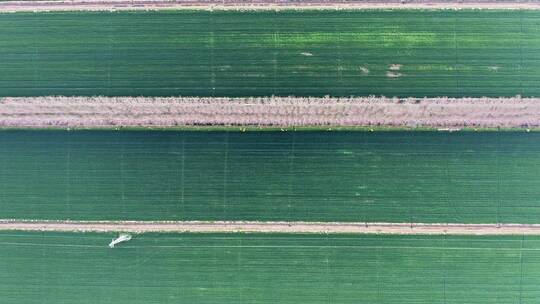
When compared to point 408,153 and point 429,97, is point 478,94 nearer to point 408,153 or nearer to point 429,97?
point 429,97

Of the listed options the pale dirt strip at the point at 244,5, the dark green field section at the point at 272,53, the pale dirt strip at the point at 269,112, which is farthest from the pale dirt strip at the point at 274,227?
the pale dirt strip at the point at 244,5

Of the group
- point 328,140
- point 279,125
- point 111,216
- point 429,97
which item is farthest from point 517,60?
point 111,216

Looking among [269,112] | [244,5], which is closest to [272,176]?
[269,112]

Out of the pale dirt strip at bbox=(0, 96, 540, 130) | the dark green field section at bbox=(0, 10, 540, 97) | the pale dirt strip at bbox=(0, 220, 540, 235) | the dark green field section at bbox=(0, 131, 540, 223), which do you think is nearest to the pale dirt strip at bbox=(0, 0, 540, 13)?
the dark green field section at bbox=(0, 10, 540, 97)

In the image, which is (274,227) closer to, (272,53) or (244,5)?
(272,53)

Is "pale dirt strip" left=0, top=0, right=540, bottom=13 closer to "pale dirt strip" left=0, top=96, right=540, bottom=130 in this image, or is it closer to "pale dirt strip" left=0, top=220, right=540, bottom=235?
"pale dirt strip" left=0, top=96, right=540, bottom=130

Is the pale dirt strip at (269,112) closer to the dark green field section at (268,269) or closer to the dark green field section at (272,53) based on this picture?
the dark green field section at (272,53)
